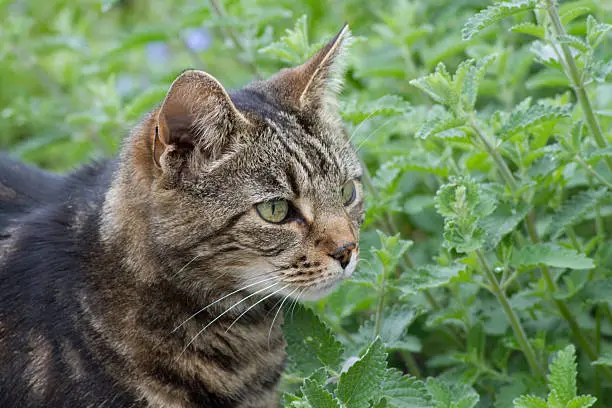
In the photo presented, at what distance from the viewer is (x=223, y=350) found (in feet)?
6.78

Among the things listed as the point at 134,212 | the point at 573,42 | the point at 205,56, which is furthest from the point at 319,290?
the point at 205,56

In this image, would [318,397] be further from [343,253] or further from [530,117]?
[530,117]

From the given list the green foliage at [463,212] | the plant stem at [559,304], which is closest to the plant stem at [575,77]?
the green foliage at [463,212]

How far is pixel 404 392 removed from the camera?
1929 mm

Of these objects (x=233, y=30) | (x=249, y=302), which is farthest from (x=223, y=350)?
(x=233, y=30)

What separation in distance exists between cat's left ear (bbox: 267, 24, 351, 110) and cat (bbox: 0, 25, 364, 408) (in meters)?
0.01

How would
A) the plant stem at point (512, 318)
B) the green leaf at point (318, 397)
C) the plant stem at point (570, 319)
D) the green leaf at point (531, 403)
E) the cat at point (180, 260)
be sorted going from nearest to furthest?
1. the green leaf at point (318, 397)
2. the green leaf at point (531, 403)
3. the cat at point (180, 260)
4. the plant stem at point (512, 318)
5. the plant stem at point (570, 319)

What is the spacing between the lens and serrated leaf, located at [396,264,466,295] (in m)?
2.03

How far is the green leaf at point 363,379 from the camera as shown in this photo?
1.77 metres

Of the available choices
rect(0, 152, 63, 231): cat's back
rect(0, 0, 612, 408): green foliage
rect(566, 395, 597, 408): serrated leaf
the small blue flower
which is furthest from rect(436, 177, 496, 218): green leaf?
the small blue flower

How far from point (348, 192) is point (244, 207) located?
0.32 metres

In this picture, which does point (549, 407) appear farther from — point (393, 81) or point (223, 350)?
point (393, 81)

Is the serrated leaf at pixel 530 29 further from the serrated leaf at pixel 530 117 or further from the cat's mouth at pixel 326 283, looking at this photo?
the cat's mouth at pixel 326 283

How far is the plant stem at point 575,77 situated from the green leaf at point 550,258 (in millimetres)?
347
